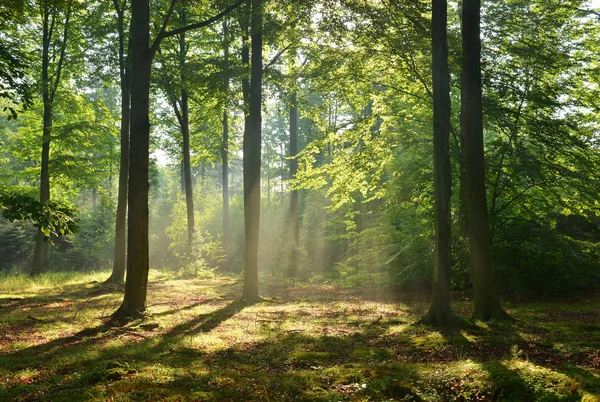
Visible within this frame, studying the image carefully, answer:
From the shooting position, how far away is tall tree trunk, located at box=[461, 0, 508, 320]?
363 inches

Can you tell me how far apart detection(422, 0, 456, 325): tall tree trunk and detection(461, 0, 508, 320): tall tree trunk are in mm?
615

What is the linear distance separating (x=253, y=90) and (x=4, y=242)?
1037 inches

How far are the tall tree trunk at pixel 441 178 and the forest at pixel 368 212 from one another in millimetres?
38

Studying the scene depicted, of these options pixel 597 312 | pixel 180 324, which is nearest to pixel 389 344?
pixel 180 324

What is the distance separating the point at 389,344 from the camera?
7.48 m

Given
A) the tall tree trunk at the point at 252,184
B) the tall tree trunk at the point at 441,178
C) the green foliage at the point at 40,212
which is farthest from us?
the tall tree trunk at the point at 252,184

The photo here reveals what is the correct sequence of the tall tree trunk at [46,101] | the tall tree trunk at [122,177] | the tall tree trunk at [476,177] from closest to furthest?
the tall tree trunk at [476,177], the tall tree trunk at [122,177], the tall tree trunk at [46,101]

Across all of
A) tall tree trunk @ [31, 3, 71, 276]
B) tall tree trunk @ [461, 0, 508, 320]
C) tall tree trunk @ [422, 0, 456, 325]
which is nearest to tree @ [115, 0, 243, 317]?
tall tree trunk @ [422, 0, 456, 325]

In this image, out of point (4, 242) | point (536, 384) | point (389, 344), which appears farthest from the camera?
point (4, 242)

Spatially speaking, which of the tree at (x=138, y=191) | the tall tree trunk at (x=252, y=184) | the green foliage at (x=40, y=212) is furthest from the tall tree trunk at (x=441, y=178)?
the green foliage at (x=40, y=212)

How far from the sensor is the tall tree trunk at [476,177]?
363 inches

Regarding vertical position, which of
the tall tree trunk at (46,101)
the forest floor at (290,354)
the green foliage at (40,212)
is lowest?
the forest floor at (290,354)

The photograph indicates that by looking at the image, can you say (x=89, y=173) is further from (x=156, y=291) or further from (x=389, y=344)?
(x=389, y=344)

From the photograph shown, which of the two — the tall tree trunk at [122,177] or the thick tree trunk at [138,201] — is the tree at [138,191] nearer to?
the thick tree trunk at [138,201]
